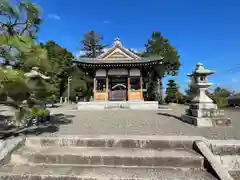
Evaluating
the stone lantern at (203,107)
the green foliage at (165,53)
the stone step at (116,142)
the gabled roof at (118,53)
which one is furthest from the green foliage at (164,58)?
the stone step at (116,142)

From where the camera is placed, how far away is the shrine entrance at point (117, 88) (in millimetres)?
17859

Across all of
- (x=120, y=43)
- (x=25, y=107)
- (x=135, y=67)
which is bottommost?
(x=25, y=107)

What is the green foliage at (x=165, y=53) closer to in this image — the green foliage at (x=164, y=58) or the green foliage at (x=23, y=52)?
the green foliage at (x=164, y=58)

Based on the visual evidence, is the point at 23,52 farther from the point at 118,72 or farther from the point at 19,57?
the point at 118,72

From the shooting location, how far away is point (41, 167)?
10.2 feet

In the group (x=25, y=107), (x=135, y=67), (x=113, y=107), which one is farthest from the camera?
(x=135, y=67)

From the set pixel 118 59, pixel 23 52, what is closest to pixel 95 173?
pixel 23 52

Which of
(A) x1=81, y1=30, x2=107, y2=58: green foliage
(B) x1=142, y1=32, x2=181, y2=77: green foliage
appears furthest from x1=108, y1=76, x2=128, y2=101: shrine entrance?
(A) x1=81, y1=30, x2=107, y2=58: green foliage

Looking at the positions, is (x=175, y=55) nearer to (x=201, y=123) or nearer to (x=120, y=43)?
(x=120, y=43)

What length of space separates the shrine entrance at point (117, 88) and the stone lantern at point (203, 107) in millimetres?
→ 11009

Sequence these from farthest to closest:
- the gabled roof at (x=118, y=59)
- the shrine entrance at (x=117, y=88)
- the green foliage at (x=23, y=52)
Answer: the shrine entrance at (x=117, y=88) < the gabled roof at (x=118, y=59) < the green foliage at (x=23, y=52)

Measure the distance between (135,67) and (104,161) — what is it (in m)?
15.0

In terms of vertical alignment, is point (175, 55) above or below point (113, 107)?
above

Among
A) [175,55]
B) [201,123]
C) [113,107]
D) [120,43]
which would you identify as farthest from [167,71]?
[201,123]
